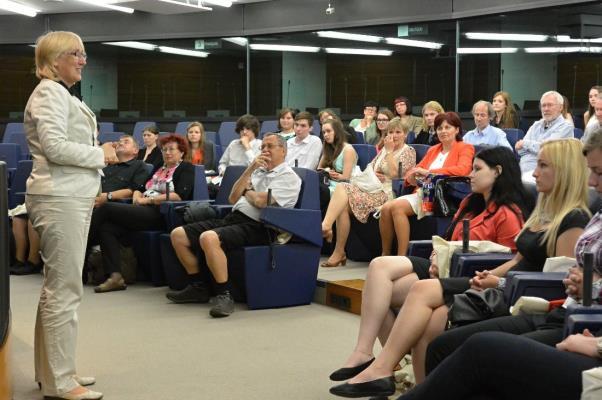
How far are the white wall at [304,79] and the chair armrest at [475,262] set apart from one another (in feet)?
30.4

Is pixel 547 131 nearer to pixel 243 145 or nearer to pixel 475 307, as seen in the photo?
pixel 243 145

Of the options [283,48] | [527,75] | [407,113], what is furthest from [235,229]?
[283,48]

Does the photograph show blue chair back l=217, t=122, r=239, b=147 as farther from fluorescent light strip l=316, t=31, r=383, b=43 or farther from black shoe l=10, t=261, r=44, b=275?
black shoe l=10, t=261, r=44, b=275

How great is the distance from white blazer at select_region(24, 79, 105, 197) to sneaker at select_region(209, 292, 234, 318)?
1.91 m

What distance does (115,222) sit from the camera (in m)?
6.48

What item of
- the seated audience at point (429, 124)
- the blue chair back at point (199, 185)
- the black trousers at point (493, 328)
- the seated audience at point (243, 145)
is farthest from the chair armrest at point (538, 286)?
the seated audience at point (243, 145)

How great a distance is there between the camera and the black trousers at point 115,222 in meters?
6.42

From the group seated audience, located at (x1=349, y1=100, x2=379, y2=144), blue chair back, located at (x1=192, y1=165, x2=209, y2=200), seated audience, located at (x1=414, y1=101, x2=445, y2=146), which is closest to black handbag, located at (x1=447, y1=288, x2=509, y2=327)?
blue chair back, located at (x1=192, y1=165, x2=209, y2=200)

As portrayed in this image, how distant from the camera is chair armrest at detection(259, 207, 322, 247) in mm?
5441

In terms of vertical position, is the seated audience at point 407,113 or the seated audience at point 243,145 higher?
the seated audience at point 407,113

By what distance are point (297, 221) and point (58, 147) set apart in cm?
231

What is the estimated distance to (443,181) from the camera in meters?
5.73

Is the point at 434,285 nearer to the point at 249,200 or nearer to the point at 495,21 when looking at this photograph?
the point at 249,200

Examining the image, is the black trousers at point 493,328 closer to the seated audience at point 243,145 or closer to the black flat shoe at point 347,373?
the black flat shoe at point 347,373
